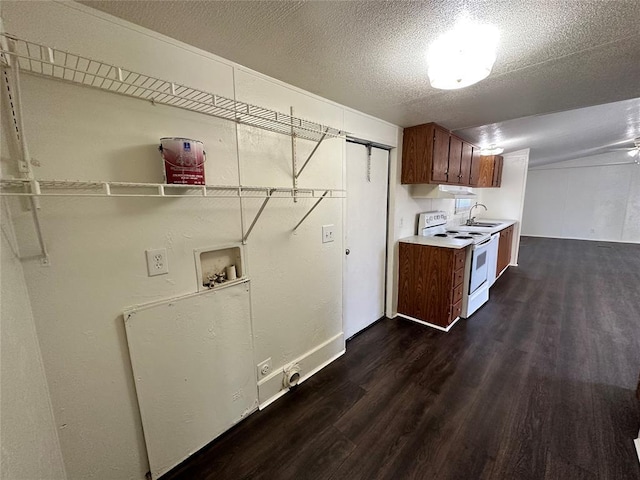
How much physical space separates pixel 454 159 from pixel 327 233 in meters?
2.20

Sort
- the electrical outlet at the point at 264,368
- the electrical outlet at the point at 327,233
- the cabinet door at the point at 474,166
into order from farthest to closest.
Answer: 1. the cabinet door at the point at 474,166
2. the electrical outlet at the point at 327,233
3. the electrical outlet at the point at 264,368

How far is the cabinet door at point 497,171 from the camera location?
491 cm

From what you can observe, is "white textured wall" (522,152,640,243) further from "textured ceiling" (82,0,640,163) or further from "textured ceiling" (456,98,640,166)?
"textured ceiling" (82,0,640,163)

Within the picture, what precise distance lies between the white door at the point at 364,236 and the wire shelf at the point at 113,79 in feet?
3.49

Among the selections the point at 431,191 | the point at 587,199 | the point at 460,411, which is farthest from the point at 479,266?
the point at 587,199

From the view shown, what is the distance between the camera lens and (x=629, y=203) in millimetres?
6758

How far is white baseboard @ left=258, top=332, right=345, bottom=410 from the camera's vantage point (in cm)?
179

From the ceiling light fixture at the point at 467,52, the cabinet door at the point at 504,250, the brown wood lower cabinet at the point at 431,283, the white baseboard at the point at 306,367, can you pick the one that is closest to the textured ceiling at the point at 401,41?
the ceiling light fixture at the point at 467,52

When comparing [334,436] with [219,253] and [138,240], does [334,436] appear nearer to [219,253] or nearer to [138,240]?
[219,253]

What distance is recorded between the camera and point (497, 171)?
16.6ft

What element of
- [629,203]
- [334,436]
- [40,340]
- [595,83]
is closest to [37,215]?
[40,340]

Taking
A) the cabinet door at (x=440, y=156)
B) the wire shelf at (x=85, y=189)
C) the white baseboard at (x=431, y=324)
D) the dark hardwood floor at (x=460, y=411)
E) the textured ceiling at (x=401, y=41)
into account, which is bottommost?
the dark hardwood floor at (x=460, y=411)

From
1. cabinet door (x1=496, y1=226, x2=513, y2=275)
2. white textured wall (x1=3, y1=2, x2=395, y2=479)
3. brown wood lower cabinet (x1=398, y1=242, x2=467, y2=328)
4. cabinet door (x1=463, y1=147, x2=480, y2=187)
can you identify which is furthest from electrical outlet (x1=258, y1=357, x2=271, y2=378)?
cabinet door (x1=496, y1=226, x2=513, y2=275)

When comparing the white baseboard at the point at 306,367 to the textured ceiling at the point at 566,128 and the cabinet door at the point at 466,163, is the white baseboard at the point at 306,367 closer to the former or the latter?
the cabinet door at the point at 466,163
